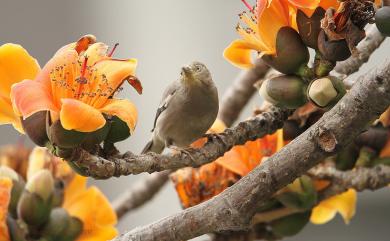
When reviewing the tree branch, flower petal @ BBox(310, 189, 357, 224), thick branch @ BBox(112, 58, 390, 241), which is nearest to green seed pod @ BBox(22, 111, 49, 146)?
thick branch @ BBox(112, 58, 390, 241)

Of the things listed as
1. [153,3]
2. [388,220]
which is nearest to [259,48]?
[388,220]

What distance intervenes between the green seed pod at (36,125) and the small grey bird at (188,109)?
0.76ft

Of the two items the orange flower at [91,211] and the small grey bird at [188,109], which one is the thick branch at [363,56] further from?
the orange flower at [91,211]

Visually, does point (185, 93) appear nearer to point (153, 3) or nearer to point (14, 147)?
point (14, 147)

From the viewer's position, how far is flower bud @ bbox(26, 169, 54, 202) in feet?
4.02

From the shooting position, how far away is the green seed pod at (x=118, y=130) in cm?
95

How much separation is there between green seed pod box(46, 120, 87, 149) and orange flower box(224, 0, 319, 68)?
25 centimetres

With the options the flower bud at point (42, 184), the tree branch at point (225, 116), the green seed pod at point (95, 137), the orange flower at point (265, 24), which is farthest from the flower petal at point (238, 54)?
the tree branch at point (225, 116)

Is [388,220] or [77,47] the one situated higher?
[77,47]

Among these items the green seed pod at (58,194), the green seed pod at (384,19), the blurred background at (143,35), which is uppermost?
Answer: the green seed pod at (384,19)

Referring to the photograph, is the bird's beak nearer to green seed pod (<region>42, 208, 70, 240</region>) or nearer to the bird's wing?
the bird's wing

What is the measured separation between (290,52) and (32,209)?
0.47 metres

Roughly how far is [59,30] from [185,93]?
14.9ft

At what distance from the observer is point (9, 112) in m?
0.98
